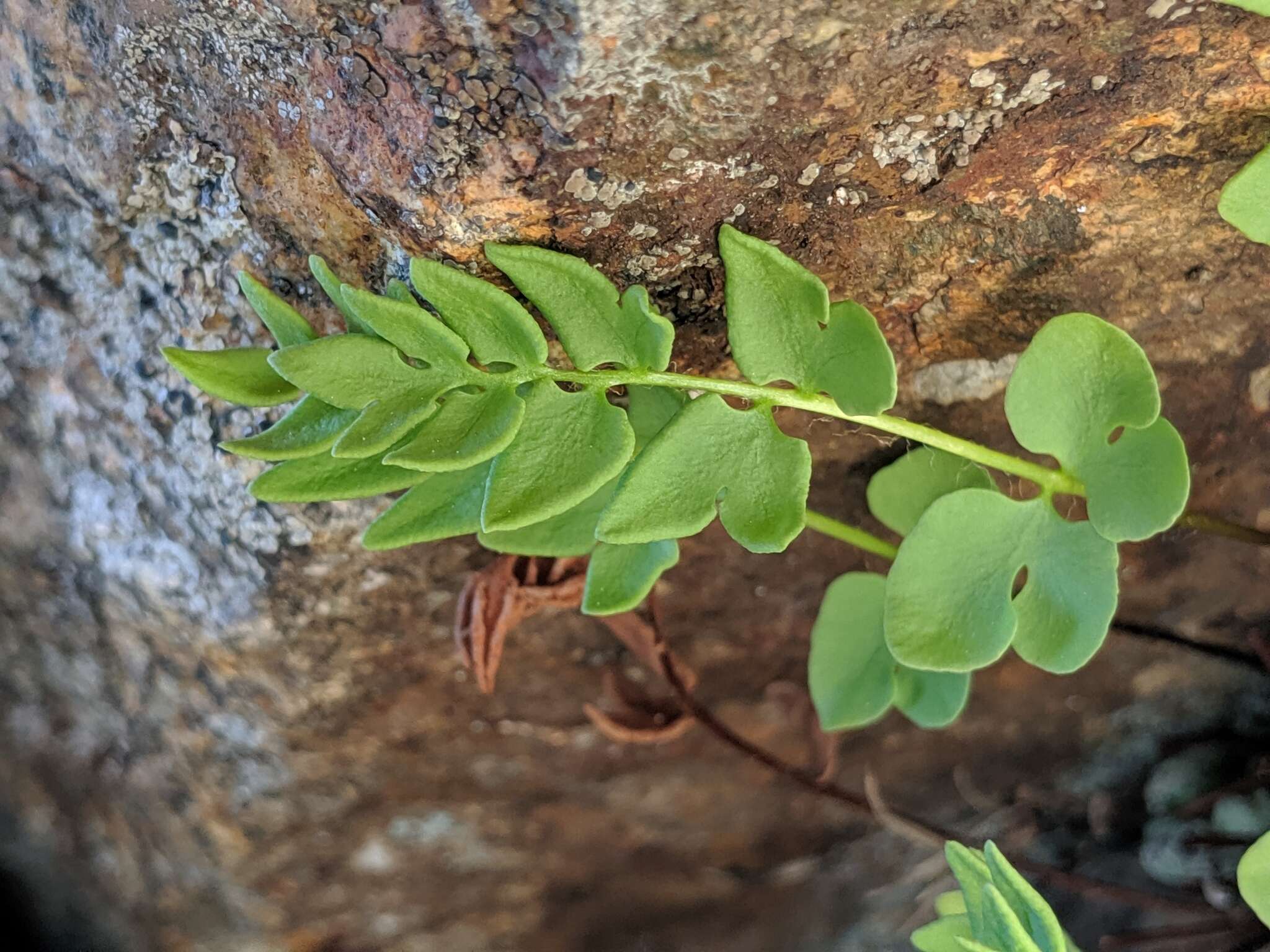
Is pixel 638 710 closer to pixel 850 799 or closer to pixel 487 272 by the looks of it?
Answer: pixel 850 799

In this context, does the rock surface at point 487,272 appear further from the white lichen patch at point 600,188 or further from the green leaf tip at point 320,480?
the green leaf tip at point 320,480

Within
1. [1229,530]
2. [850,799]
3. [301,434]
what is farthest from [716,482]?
[850,799]

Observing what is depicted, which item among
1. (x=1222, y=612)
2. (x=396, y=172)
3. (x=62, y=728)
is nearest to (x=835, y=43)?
(x=396, y=172)

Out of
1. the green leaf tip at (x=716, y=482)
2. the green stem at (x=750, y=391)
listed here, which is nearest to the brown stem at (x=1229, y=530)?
the green stem at (x=750, y=391)

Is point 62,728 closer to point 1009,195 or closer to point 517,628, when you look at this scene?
point 517,628

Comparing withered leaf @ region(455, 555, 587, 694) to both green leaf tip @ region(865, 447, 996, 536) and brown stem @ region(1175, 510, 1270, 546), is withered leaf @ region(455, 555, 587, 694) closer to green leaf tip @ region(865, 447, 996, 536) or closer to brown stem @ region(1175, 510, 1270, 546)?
green leaf tip @ region(865, 447, 996, 536)

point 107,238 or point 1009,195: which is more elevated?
point 107,238
